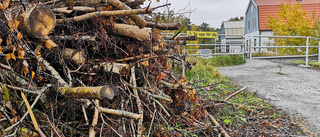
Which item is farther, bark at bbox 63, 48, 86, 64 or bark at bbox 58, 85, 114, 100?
bark at bbox 63, 48, 86, 64

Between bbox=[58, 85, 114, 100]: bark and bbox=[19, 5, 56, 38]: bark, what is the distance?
19.0 inches

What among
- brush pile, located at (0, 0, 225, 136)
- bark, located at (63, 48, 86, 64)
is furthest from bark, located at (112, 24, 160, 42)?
bark, located at (63, 48, 86, 64)

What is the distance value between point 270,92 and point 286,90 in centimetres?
48

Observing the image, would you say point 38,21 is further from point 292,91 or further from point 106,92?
point 292,91

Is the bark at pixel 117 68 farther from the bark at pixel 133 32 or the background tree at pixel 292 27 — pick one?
the background tree at pixel 292 27

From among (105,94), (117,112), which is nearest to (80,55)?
(117,112)

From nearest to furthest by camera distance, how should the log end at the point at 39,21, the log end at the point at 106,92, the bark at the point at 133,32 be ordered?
the log end at the point at 106,92
the log end at the point at 39,21
the bark at the point at 133,32

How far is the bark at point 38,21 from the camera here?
6.46ft

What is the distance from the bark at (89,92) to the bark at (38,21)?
483mm

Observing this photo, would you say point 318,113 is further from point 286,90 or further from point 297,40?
point 297,40

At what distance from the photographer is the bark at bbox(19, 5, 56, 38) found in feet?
6.46

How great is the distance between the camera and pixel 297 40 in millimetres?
14055

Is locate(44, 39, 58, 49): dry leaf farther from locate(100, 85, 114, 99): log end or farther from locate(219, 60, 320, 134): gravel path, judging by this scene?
locate(219, 60, 320, 134): gravel path

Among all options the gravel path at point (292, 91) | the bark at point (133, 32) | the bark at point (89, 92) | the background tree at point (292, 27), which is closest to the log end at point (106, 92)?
the bark at point (89, 92)
